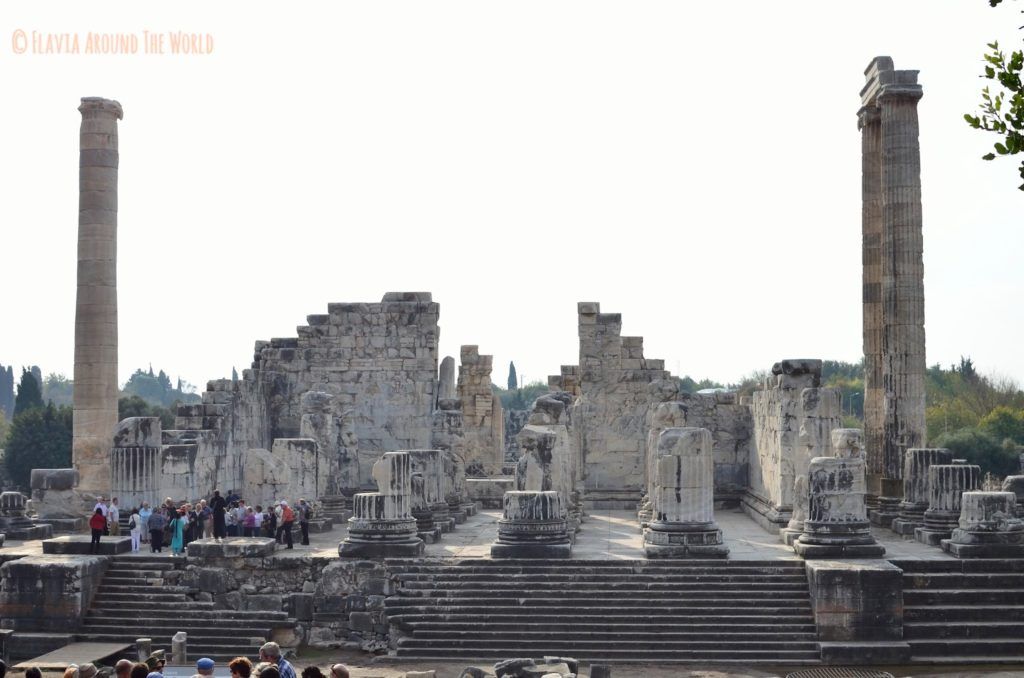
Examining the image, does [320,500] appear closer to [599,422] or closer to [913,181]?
[599,422]

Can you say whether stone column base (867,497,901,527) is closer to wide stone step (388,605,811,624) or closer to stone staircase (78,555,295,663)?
wide stone step (388,605,811,624)

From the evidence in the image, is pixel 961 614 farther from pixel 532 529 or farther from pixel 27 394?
pixel 27 394

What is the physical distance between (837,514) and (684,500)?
91.5 inches

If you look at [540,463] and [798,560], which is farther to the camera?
[540,463]

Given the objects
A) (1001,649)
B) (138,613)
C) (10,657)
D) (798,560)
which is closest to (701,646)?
(798,560)

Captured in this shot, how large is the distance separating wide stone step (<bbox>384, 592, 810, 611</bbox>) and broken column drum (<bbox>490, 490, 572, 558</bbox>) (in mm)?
1035

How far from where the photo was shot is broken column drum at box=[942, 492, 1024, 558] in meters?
19.8

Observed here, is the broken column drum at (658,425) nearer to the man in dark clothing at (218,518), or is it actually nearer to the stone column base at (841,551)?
the stone column base at (841,551)

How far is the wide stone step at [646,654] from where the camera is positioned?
17750 mm

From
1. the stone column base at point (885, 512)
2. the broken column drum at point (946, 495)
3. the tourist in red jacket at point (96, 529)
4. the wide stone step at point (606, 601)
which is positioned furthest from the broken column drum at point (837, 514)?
the tourist in red jacket at point (96, 529)

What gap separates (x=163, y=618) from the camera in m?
19.8

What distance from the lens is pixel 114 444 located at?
76.9ft

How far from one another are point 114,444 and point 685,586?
10.8 m

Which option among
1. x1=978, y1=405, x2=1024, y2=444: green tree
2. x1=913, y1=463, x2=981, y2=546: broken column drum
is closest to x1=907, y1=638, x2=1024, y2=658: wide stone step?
x1=913, y1=463, x2=981, y2=546: broken column drum
